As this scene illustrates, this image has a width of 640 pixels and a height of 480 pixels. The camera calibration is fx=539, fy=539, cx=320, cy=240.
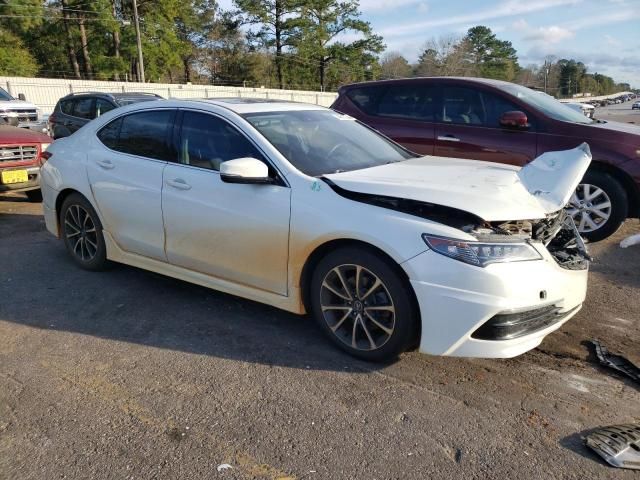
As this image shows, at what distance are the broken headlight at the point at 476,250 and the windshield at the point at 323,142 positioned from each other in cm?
105

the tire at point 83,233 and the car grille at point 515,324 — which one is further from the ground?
the car grille at point 515,324

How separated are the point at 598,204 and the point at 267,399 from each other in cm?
487

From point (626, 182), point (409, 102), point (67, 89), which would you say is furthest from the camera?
point (67, 89)

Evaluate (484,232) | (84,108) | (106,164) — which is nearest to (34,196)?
(84,108)

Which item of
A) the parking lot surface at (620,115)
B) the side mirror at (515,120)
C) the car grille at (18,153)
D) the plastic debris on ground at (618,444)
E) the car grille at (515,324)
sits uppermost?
the side mirror at (515,120)

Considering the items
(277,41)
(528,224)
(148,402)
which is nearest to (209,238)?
(148,402)

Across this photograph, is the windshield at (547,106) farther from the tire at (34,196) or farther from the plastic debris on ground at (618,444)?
the tire at (34,196)

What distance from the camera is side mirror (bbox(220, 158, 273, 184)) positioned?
11.5 feet

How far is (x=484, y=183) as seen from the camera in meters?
3.51

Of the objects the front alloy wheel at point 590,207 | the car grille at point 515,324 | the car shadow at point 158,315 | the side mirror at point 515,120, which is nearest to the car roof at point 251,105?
the car shadow at point 158,315

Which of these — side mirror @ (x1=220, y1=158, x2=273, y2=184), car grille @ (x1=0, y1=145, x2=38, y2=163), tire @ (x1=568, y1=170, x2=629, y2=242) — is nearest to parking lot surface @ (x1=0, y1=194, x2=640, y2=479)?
side mirror @ (x1=220, y1=158, x2=273, y2=184)

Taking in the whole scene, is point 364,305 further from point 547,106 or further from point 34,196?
point 34,196

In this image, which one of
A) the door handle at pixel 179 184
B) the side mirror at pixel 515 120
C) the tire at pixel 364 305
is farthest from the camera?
the side mirror at pixel 515 120

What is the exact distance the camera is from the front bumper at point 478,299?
2.91m
